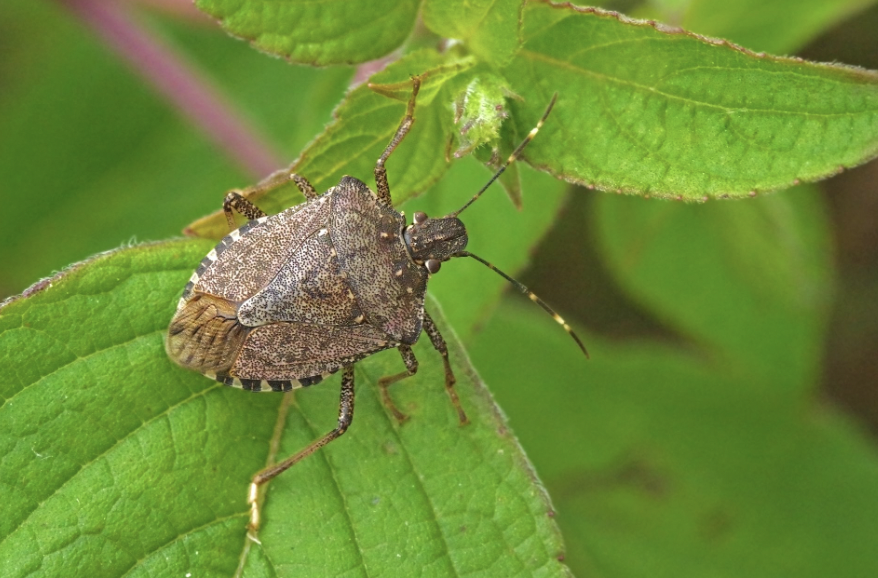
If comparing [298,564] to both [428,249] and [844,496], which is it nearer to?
[428,249]

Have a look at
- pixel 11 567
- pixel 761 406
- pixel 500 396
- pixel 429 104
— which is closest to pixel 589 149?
pixel 429 104

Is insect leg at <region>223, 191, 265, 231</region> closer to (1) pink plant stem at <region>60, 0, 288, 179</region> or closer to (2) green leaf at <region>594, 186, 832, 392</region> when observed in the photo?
(1) pink plant stem at <region>60, 0, 288, 179</region>

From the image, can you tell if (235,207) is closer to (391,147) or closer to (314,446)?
(391,147)

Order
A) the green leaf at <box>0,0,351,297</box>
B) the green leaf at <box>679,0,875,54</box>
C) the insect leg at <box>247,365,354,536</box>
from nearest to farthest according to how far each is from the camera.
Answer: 1. the insect leg at <box>247,365,354,536</box>
2. the green leaf at <box>679,0,875,54</box>
3. the green leaf at <box>0,0,351,297</box>

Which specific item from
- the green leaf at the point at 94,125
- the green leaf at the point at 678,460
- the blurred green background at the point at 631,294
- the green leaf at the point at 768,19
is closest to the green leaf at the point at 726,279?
the blurred green background at the point at 631,294

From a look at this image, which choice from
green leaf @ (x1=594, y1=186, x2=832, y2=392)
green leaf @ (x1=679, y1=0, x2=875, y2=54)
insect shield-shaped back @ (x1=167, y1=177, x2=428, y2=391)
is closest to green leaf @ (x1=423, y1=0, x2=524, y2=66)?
insect shield-shaped back @ (x1=167, y1=177, x2=428, y2=391)

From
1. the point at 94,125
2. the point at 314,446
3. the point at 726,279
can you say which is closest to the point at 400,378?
the point at 314,446

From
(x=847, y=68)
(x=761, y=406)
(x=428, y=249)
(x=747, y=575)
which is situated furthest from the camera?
(x=761, y=406)
